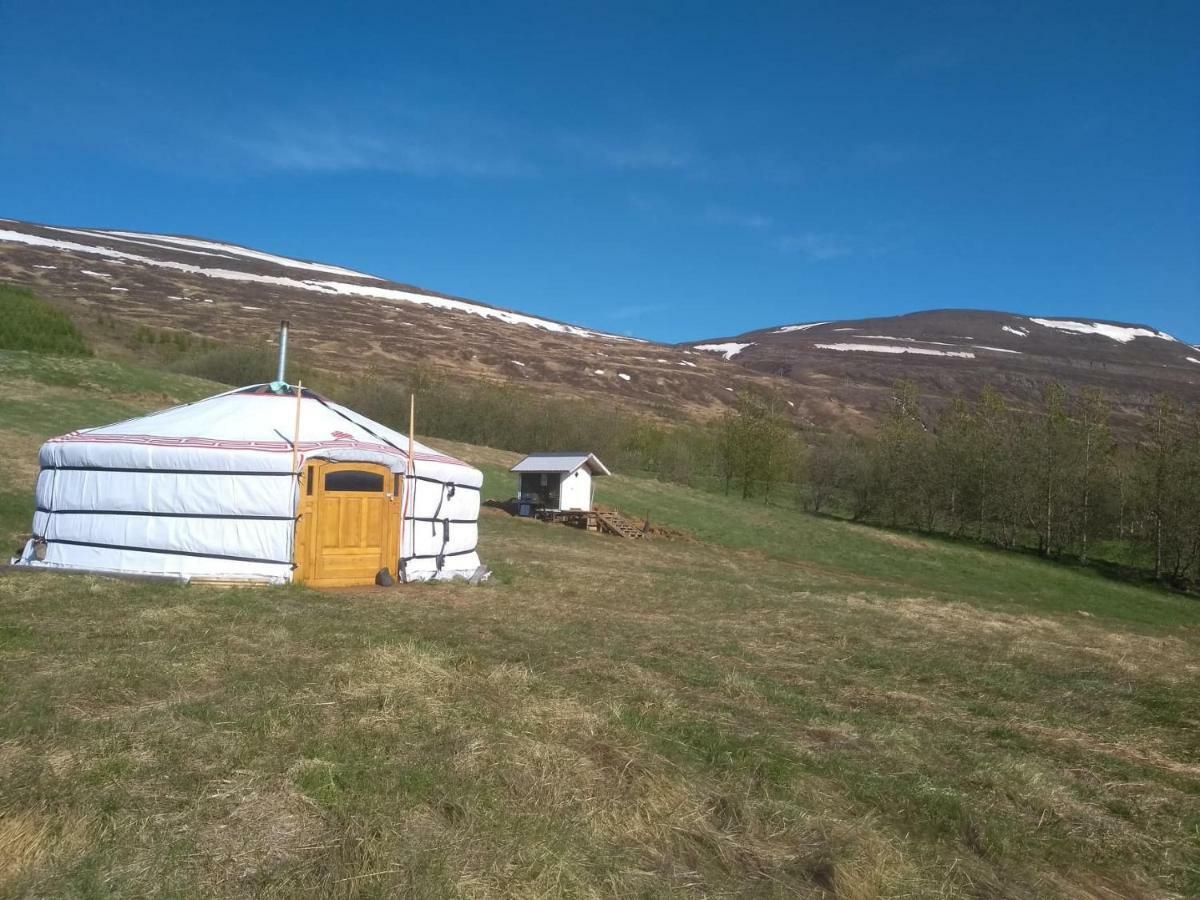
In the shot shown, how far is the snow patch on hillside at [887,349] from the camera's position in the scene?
10025cm

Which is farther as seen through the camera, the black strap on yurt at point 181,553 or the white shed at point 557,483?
the white shed at point 557,483

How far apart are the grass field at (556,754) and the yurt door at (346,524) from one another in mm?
887

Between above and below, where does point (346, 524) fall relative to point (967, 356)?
below

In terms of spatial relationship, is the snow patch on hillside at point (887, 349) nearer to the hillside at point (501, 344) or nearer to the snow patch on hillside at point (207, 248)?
the hillside at point (501, 344)

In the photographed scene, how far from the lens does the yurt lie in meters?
10.4

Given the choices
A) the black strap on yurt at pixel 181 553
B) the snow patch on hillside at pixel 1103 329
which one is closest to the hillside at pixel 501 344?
the snow patch on hillside at pixel 1103 329

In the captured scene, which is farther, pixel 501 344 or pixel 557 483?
pixel 501 344

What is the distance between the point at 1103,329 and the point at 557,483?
135319mm

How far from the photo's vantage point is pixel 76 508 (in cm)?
1071

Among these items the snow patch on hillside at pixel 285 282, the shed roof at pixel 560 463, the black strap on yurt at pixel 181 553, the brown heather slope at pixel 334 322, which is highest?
the snow patch on hillside at pixel 285 282

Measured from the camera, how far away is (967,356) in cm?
9775

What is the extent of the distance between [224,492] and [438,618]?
3.50 metres

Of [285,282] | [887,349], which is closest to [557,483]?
[285,282]

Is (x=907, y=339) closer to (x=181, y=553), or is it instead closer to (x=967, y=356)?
(x=967, y=356)
